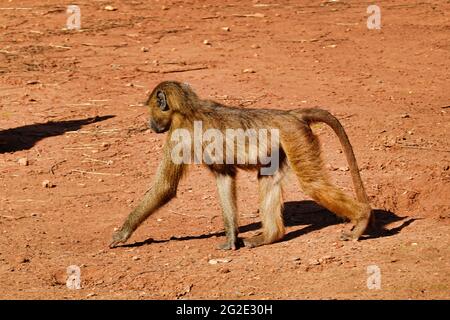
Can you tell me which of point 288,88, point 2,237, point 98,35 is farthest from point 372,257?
point 98,35

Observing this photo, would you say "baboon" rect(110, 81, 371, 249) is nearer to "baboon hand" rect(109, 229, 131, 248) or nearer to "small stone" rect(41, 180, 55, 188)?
"baboon hand" rect(109, 229, 131, 248)

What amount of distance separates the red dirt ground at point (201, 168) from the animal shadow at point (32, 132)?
23 mm

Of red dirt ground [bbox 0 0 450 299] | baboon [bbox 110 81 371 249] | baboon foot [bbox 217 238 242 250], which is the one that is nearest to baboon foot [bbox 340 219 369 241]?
baboon [bbox 110 81 371 249]

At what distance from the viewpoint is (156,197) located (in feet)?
26.8

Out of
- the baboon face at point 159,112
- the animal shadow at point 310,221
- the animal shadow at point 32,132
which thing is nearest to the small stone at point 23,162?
the animal shadow at point 32,132

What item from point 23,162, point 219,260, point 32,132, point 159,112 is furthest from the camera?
point 32,132

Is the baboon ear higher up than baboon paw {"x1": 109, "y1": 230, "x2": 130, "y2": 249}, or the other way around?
the baboon ear

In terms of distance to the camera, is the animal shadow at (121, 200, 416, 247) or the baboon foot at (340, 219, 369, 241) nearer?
the baboon foot at (340, 219, 369, 241)

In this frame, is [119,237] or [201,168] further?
[201,168]

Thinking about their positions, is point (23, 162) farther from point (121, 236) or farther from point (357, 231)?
point (357, 231)

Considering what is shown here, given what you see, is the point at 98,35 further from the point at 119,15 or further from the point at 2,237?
the point at 2,237

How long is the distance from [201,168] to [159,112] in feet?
6.13

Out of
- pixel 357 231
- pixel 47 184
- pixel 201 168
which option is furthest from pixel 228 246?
pixel 47 184

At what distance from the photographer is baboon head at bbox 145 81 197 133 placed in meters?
8.26
